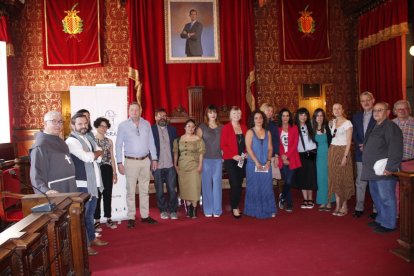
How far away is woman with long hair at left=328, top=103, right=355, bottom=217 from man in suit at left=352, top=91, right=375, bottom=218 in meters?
0.10

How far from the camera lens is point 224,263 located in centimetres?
328

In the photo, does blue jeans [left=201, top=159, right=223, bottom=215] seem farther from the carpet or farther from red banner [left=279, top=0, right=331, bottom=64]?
red banner [left=279, top=0, right=331, bottom=64]

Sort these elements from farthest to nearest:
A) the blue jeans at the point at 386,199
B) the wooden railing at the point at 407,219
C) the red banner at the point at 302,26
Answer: the red banner at the point at 302,26 → the blue jeans at the point at 386,199 → the wooden railing at the point at 407,219

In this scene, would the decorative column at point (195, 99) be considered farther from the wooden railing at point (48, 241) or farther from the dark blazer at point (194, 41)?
the wooden railing at point (48, 241)

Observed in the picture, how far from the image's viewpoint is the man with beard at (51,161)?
111 inches

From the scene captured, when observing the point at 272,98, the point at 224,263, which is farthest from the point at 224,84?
the point at 224,263

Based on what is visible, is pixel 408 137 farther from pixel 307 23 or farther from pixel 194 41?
pixel 194 41

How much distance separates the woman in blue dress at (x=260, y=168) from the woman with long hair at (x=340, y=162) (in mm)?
770

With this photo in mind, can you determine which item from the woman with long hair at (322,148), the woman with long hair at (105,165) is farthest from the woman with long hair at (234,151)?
the woman with long hair at (105,165)

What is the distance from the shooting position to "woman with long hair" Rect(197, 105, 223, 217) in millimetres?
4836

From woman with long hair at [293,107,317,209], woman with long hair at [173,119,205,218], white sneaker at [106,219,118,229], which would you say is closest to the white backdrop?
white sneaker at [106,219,118,229]

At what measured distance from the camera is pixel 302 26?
8.29 m

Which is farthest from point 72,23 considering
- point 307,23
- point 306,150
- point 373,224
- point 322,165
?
point 373,224

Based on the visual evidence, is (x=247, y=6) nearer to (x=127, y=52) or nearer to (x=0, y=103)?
(x=127, y=52)
